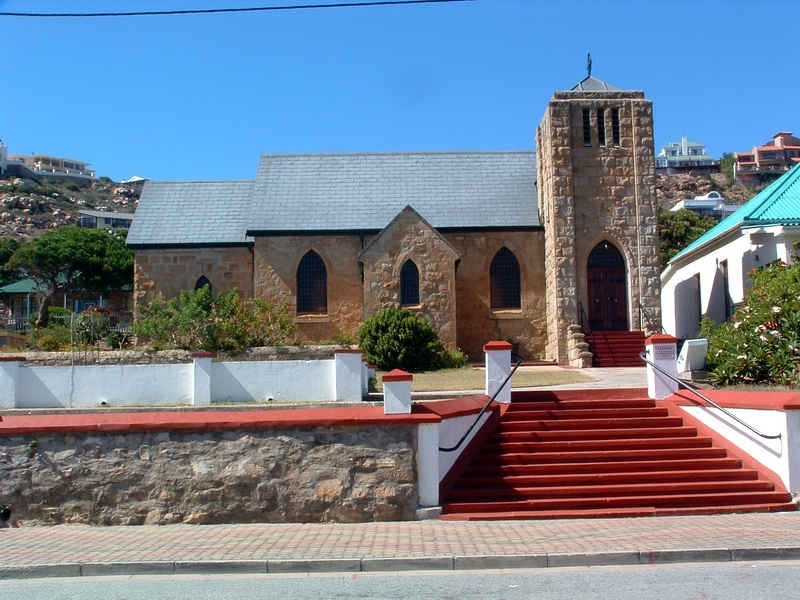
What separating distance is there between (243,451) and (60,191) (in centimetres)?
11276

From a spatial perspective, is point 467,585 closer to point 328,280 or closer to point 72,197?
point 328,280

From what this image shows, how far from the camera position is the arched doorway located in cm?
2689

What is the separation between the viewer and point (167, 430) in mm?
11906

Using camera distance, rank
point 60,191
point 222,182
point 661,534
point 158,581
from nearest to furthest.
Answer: point 158,581 < point 661,534 < point 222,182 < point 60,191

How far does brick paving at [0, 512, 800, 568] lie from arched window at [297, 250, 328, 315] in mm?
18005

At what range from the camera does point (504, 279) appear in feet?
95.9

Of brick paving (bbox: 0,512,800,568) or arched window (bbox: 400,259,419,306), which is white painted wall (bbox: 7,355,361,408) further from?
arched window (bbox: 400,259,419,306)

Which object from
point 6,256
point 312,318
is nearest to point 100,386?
point 312,318

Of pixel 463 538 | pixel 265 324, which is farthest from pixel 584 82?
pixel 463 538

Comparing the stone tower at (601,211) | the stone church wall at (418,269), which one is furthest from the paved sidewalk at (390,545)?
the stone church wall at (418,269)

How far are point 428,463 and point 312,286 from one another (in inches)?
717

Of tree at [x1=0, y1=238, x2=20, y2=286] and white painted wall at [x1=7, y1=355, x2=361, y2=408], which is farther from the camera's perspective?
tree at [x1=0, y1=238, x2=20, y2=286]

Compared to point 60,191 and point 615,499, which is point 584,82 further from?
point 60,191

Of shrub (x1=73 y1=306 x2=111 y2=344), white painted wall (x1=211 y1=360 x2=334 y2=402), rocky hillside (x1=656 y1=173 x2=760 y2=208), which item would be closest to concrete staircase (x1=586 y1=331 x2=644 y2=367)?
white painted wall (x1=211 y1=360 x2=334 y2=402)
